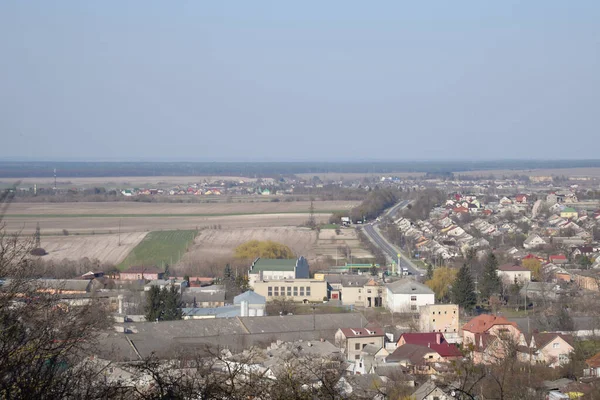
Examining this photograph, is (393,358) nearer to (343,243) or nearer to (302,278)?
(302,278)

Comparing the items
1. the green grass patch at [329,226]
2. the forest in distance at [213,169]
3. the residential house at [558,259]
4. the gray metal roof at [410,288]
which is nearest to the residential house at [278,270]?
the gray metal roof at [410,288]

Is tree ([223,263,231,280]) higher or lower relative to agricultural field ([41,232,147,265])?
higher

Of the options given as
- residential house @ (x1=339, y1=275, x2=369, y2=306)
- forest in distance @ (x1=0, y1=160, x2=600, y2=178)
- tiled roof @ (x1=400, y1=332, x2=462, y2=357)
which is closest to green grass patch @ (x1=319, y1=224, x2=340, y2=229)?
residential house @ (x1=339, y1=275, x2=369, y2=306)

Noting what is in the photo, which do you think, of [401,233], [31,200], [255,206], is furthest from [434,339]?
[31,200]

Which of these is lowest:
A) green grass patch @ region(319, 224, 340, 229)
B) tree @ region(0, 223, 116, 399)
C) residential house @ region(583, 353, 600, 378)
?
green grass patch @ region(319, 224, 340, 229)

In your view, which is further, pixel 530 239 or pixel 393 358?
pixel 530 239

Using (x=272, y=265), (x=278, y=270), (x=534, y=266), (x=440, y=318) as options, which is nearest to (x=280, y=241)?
(x=272, y=265)

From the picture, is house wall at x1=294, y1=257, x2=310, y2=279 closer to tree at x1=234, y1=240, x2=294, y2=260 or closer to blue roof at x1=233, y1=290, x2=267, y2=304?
tree at x1=234, y1=240, x2=294, y2=260
